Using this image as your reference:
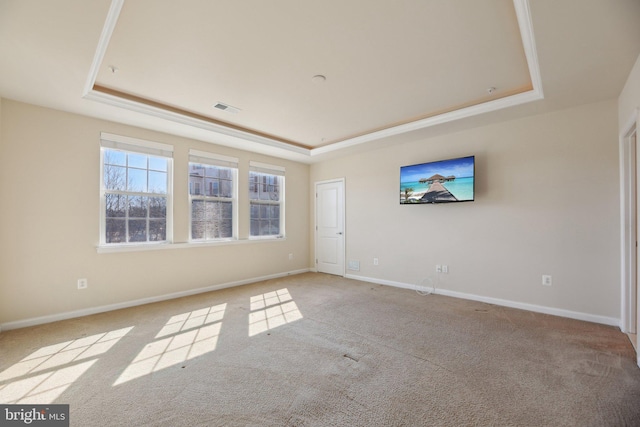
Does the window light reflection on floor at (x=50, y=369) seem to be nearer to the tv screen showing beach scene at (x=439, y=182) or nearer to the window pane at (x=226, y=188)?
the window pane at (x=226, y=188)

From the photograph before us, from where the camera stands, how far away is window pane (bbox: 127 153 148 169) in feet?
12.8

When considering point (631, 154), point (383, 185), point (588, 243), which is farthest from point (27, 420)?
point (631, 154)

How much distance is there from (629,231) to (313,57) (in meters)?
3.68

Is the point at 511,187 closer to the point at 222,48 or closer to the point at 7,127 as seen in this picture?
the point at 222,48

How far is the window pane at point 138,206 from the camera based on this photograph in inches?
153

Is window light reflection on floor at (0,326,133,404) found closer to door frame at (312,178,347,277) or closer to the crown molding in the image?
the crown molding

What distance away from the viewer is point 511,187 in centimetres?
376

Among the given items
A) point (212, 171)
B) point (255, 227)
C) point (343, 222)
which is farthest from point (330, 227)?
point (212, 171)

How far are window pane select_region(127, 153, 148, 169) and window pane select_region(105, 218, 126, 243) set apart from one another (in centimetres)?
79

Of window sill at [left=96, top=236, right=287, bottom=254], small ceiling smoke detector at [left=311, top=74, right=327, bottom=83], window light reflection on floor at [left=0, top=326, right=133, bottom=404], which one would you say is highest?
small ceiling smoke detector at [left=311, top=74, right=327, bottom=83]

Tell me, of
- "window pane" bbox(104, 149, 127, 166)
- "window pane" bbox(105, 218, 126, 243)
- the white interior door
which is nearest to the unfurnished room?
"window pane" bbox(104, 149, 127, 166)

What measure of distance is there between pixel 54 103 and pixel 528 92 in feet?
17.5

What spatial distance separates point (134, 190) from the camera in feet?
12.8

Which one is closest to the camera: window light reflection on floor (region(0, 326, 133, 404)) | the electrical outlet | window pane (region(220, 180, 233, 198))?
window light reflection on floor (region(0, 326, 133, 404))
